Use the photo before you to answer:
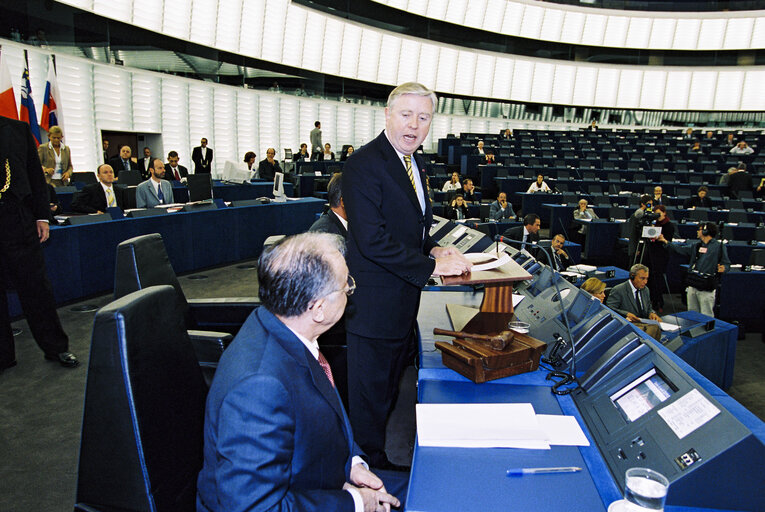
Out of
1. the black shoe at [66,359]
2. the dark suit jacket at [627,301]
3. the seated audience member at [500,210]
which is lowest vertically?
the black shoe at [66,359]

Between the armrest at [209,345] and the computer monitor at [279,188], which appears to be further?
the computer monitor at [279,188]

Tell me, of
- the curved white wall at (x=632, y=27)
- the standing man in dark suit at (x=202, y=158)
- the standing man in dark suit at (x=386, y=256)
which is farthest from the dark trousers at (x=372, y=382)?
the curved white wall at (x=632, y=27)

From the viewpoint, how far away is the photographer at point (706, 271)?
578 cm

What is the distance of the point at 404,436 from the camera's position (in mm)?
2791

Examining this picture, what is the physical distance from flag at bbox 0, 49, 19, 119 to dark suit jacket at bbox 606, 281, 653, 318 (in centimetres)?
543

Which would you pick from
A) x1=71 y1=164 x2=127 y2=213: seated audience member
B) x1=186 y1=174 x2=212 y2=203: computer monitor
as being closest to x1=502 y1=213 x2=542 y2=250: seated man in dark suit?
x1=186 y1=174 x2=212 y2=203: computer monitor

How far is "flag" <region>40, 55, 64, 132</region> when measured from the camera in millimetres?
7402

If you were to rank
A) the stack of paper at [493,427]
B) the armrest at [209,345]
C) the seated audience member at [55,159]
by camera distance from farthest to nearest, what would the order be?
the seated audience member at [55,159] → the armrest at [209,345] → the stack of paper at [493,427]

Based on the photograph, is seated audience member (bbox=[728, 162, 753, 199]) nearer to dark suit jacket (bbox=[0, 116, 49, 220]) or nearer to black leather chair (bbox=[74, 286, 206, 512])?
dark suit jacket (bbox=[0, 116, 49, 220])

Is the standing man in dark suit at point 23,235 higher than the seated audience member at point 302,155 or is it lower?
lower

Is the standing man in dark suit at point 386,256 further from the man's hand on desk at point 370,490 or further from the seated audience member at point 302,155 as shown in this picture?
the seated audience member at point 302,155

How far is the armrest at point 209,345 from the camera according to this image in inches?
82.1

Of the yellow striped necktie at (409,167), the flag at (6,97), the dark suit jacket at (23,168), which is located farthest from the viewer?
the flag at (6,97)

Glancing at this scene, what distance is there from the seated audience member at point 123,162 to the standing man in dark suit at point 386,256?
7463mm
